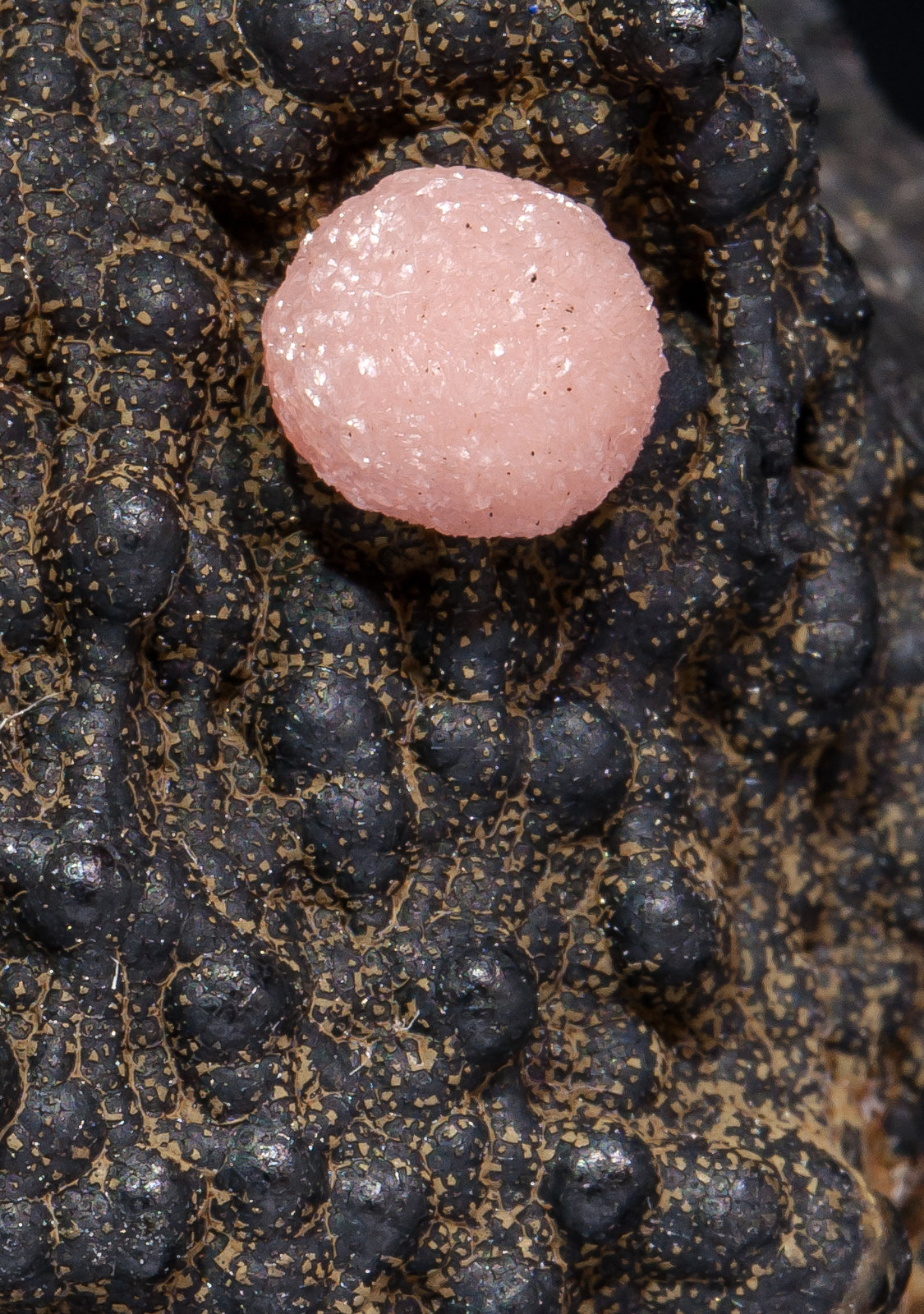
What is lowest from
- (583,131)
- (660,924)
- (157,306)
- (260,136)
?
(660,924)

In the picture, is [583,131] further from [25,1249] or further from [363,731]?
[25,1249]

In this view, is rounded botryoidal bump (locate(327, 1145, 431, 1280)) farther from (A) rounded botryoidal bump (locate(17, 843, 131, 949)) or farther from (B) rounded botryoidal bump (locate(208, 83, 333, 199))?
(B) rounded botryoidal bump (locate(208, 83, 333, 199))

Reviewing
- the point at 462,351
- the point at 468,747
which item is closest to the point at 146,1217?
the point at 468,747

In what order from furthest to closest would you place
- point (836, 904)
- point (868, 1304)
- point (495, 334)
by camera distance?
point (836, 904) < point (868, 1304) < point (495, 334)

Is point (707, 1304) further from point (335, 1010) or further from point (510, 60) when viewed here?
point (510, 60)

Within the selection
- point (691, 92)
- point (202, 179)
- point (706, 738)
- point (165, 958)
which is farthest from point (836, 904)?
point (202, 179)

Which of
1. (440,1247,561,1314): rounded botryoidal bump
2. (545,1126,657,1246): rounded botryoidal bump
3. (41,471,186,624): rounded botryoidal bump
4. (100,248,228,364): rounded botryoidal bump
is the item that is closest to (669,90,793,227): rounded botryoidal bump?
(100,248,228,364): rounded botryoidal bump

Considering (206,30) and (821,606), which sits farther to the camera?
(821,606)
